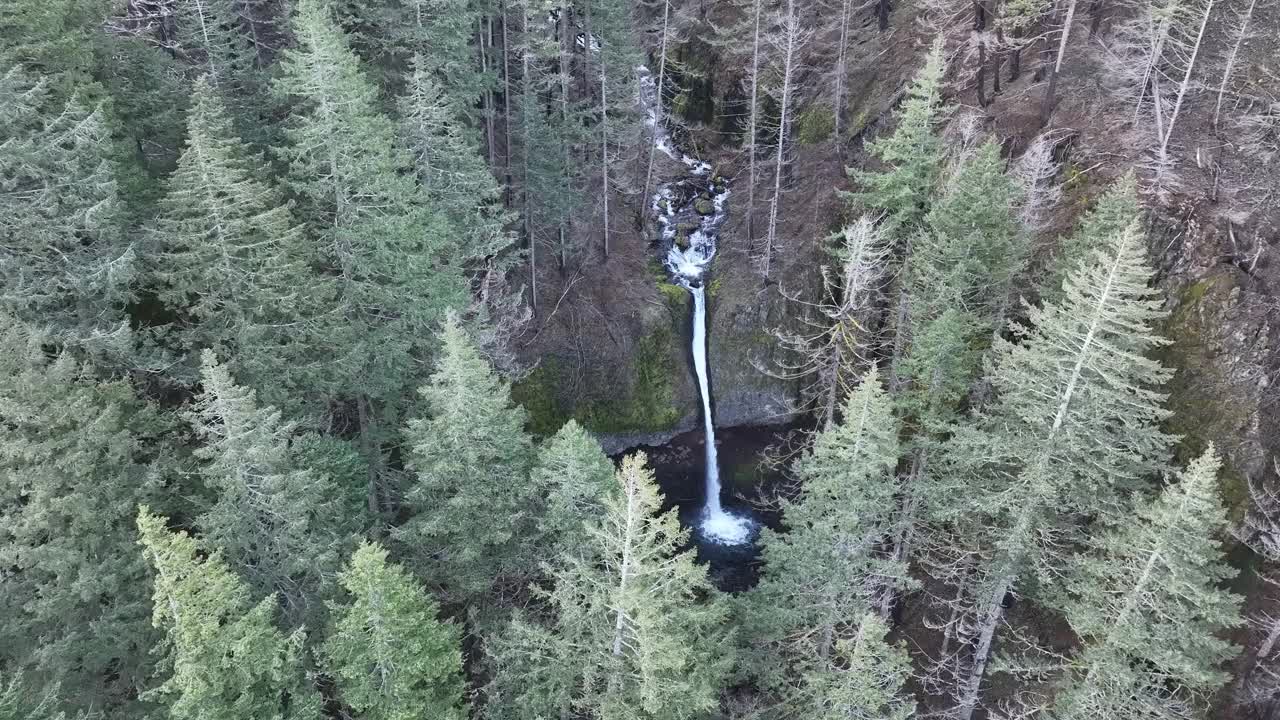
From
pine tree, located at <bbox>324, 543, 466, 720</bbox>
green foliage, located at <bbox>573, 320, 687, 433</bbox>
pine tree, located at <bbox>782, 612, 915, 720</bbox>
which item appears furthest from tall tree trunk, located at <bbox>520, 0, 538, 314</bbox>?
pine tree, located at <bbox>782, 612, 915, 720</bbox>

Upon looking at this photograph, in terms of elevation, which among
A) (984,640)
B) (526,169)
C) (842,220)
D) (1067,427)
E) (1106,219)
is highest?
(1106,219)

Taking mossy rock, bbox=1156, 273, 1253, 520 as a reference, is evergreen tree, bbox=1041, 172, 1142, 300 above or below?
above

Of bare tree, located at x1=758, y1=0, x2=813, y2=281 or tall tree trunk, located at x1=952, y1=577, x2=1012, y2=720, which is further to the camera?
bare tree, located at x1=758, y1=0, x2=813, y2=281

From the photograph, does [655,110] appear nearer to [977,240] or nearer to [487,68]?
[487,68]

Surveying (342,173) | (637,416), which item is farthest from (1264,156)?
(342,173)

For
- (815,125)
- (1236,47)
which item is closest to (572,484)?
(1236,47)

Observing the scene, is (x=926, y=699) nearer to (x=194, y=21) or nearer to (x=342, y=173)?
(x=342, y=173)

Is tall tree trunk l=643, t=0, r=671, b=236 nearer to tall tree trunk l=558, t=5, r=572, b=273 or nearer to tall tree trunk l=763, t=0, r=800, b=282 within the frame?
tall tree trunk l=558, t=5, r=572, b=273
